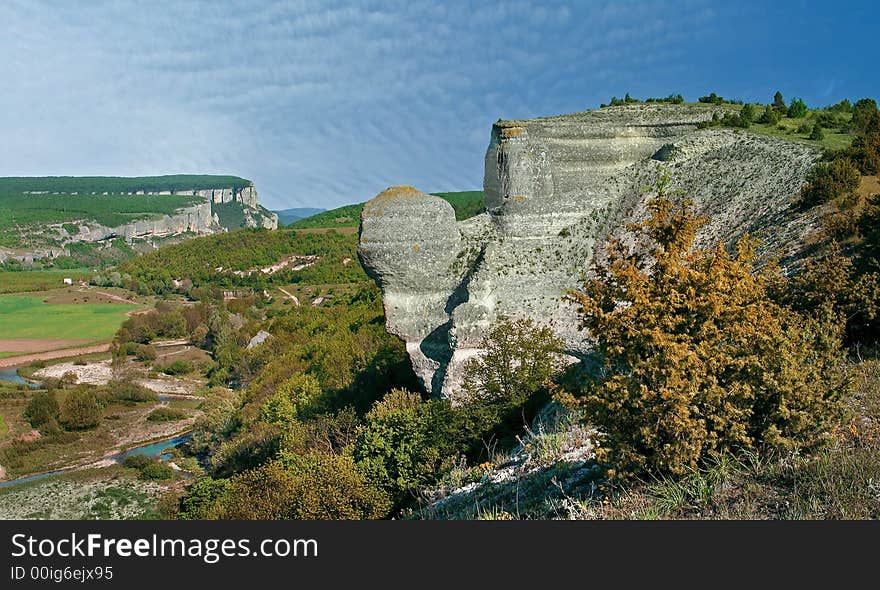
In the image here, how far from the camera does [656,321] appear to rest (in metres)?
9.14

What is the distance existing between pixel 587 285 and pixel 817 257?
13469mm

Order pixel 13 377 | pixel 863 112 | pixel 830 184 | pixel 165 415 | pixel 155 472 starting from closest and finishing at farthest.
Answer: pixel 830 184, pixel 863 112, pixel 155 472, pixel 165 415, pixel 13 377

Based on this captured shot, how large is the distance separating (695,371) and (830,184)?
17.4 m

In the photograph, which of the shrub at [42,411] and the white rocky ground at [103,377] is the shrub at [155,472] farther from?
the white rocky ground at [103,377]

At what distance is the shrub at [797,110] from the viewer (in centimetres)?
3522

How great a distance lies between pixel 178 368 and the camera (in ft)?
282

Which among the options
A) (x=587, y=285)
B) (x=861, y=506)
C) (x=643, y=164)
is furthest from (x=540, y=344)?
(x=861, y=506)

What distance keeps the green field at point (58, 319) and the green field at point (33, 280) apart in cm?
868

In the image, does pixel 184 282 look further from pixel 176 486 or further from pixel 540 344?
pixel 540 344

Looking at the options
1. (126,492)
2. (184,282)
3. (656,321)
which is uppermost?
(184,282)

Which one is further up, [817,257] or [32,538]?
[817,257]

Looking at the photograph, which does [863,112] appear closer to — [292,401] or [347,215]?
[292,401]

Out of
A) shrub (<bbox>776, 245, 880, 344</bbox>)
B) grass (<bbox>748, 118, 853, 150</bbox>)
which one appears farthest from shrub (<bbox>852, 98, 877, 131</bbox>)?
shrub (<bbox>776, 245, 880, 344</bbox>)

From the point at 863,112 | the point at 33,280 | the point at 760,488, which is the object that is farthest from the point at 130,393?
the point at 33,280
